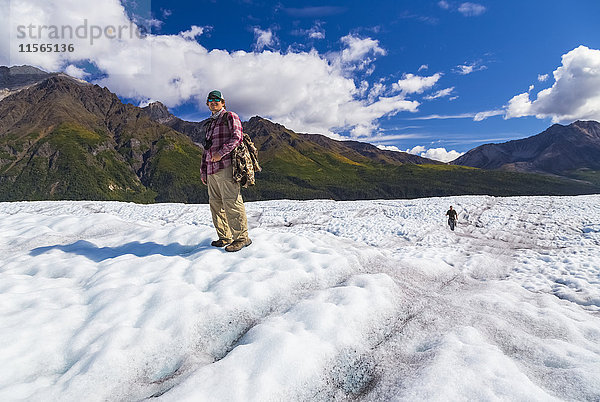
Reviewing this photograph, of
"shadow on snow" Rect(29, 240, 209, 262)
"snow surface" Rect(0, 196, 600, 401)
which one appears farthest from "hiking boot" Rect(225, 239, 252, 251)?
"shadow on snow" Rect(29, 240, 209, 262)

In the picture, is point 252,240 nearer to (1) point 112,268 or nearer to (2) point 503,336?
(1) point 112,268

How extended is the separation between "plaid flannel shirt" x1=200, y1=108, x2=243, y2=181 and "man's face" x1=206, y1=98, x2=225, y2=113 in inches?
4.5

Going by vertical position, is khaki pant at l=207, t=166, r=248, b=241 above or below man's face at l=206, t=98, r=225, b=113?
below

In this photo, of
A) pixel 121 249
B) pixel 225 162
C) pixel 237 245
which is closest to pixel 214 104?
pixel 225 162

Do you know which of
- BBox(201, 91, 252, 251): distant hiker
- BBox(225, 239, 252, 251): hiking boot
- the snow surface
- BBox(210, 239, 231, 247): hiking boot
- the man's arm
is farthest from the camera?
BBox(210, 239, 231, 247): hiking boot

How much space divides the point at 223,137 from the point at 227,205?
1550mm

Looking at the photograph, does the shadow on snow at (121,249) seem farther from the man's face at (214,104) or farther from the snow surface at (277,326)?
the man's face at (214,104)

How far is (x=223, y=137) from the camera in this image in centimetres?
649

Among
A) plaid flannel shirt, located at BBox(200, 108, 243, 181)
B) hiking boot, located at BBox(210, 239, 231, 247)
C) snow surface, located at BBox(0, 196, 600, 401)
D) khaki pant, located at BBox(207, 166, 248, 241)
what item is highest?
plaid flannel shirt, located at BBox(200, 108, 243, 181)

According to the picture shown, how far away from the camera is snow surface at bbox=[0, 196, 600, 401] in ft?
9.71

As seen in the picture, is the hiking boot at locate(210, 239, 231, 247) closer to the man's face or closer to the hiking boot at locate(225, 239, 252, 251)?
the hiking boot at locate(225, 239, 252, 251)

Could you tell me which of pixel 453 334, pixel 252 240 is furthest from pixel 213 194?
pixel 453 334

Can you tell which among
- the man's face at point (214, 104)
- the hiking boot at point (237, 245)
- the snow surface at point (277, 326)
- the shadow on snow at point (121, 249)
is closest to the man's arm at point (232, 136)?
the man's face at point (214, 104)

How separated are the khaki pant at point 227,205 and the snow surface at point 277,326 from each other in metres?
0.56
